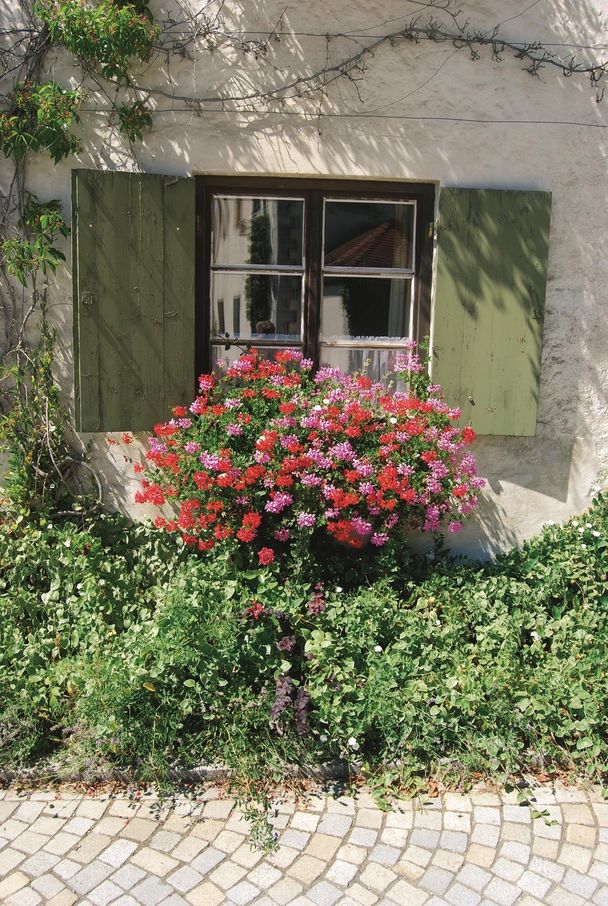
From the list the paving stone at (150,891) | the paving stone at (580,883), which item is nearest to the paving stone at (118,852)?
the paving stone at (150,891)

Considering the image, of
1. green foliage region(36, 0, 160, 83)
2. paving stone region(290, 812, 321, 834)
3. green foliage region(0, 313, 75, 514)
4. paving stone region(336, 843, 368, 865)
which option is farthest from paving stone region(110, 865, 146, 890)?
green foliage region(36, 0, 160, 83)

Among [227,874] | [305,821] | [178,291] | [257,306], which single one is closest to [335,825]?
[305,821]

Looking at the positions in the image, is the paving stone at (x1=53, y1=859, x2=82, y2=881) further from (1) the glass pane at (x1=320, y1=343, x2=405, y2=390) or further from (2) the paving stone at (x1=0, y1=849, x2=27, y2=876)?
(1) the glass pane at (x1=320, y1=343, x2=405, y2=390)

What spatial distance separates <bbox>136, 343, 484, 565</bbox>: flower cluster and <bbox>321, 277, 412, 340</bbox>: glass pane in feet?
1.62

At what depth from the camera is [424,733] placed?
3.24 metres

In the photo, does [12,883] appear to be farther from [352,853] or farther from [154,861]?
[352,853]

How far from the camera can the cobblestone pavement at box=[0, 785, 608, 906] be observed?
2.69 metres

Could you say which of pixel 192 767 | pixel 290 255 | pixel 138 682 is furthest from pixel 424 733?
pixel 290 255

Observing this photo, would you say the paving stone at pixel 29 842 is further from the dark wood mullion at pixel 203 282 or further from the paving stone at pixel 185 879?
the dark wood mullion at pixel 203 282

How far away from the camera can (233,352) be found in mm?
4660

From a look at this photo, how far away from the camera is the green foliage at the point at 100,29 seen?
3.93 metres

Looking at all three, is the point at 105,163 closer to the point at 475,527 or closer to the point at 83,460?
the point at 83,460

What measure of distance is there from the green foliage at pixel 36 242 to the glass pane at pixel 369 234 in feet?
4.96

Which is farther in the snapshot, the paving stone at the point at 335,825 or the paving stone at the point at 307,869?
the paving stone at the point at 335,825
